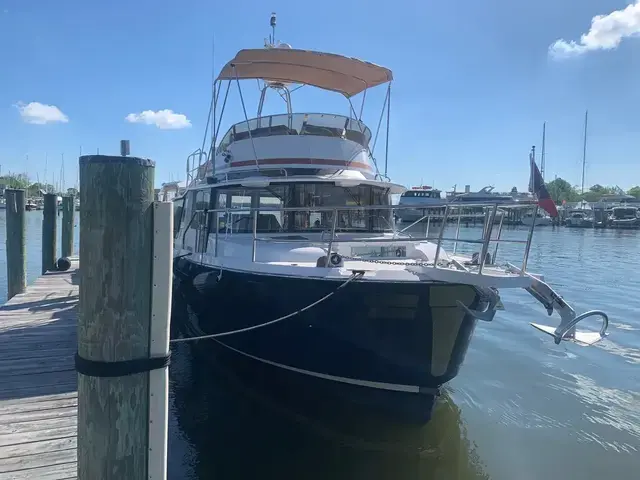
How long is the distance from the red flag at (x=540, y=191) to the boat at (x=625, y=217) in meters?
73.5

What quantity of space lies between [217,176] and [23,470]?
5.87m

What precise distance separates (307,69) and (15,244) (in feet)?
24.4

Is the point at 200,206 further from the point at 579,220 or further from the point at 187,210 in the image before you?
the point at 579,220

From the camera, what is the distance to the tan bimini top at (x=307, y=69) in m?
8.66

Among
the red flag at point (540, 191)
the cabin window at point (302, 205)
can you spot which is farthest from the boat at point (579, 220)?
the red flag at point (540, 191)

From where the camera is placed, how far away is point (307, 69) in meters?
9.49

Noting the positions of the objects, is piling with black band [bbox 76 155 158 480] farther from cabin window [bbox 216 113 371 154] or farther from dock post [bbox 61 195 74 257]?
dock post [bbox 61 195 74 257]

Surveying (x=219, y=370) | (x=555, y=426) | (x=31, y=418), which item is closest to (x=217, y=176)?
(x=219, y=370)

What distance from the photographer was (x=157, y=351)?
246 centimetres

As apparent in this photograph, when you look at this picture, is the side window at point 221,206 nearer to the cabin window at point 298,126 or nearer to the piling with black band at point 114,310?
the cabin window at point 298,126

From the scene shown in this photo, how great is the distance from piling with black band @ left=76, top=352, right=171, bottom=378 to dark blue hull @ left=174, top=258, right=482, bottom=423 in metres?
3.51

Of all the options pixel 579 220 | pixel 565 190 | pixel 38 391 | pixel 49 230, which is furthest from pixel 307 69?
pixel 565 190

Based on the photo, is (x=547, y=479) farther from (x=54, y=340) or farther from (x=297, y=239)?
(x=54, y=340)

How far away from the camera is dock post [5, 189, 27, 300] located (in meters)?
11.1
